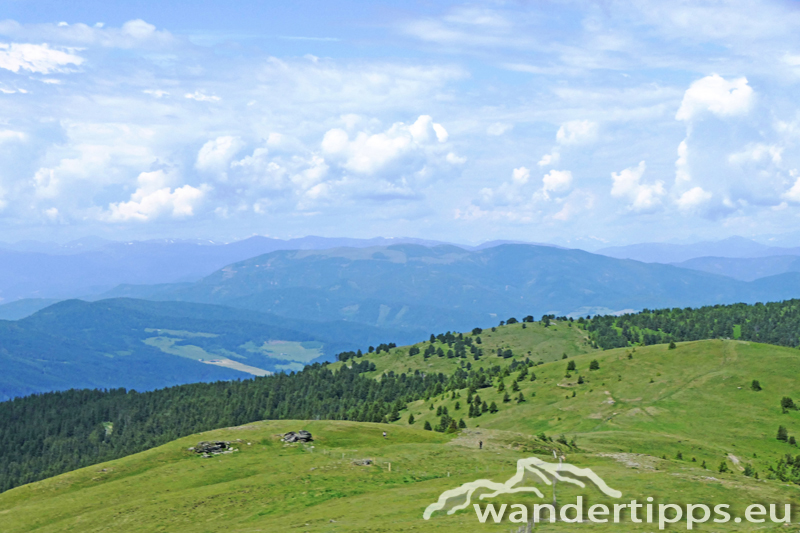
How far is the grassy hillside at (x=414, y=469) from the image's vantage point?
200ft

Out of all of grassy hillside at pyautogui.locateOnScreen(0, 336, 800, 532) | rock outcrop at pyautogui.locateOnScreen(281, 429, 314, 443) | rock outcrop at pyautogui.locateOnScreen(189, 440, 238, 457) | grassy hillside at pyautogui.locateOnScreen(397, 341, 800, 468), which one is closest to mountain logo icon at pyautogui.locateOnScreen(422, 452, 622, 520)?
grassy hillside at pyautogui.locateOnScreen(0, 336, 800, 532)

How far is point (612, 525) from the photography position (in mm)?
48844

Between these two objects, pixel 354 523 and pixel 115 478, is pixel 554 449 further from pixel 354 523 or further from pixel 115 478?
pixel 115 478

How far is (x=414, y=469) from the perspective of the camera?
82688mm

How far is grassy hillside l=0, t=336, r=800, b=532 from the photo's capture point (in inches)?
2398

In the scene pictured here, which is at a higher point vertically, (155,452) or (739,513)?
(739,513)

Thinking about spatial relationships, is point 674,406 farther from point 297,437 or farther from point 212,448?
point 212,448

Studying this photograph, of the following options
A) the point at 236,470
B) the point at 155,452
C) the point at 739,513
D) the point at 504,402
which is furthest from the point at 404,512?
the point at 504,402

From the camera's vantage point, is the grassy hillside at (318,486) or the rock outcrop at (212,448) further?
the rock outcrop at (212,448)

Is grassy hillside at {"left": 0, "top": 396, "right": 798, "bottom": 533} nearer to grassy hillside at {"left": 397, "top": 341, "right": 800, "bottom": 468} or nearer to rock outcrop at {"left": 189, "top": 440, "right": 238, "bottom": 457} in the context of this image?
rock outcrop at {"left": 189, "top": 440, "right": 238, "bottom": 457}

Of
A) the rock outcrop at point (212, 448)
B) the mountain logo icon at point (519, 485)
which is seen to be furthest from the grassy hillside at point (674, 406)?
the rock outcrop at point (212, 448)

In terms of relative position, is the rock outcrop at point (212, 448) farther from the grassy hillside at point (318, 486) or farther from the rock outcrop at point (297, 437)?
the rock outcrop at point (297, 437)

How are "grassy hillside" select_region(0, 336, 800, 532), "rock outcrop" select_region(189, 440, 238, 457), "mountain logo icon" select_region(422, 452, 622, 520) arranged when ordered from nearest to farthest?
"mountain logo icon" select_region(422, 452, 622, 520), "grassy hillside" select_region(0, 336, 800, 532), "rock outcrop" select_region(189, 440, 238, 457)

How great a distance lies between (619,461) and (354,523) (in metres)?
46.4
